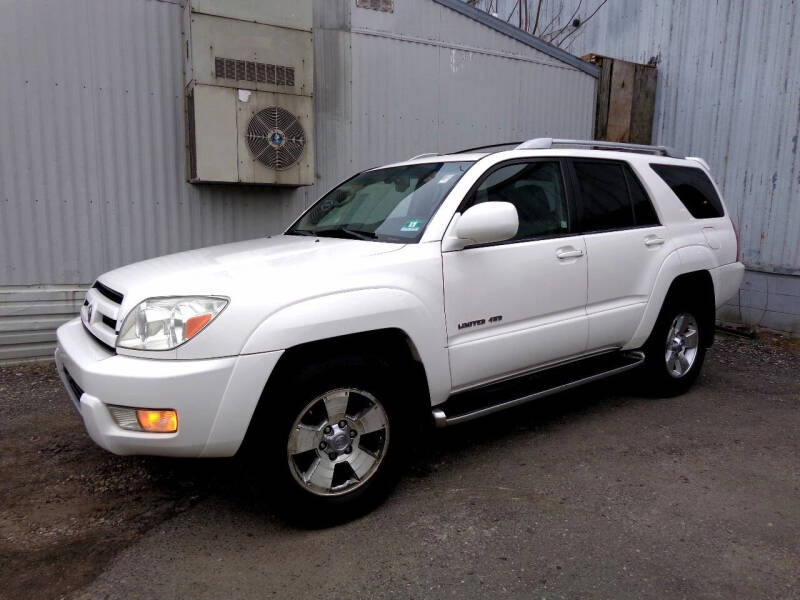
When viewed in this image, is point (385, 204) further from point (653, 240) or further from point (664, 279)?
point (664, 279)

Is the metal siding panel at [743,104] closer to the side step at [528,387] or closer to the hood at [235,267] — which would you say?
the side step at [528,387]

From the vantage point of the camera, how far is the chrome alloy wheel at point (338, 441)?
110 inches

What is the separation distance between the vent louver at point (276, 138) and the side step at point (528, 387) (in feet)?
11.6

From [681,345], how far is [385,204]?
2.67m

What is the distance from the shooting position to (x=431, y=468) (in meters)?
3.59

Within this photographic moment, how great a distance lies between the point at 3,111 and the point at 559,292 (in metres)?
5.02

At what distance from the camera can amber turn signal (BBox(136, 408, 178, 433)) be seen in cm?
250

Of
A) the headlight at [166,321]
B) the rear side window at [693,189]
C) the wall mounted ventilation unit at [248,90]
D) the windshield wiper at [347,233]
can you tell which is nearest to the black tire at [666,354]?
the rear side window at [693,189]

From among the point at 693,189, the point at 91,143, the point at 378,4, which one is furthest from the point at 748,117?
the point at 91,143

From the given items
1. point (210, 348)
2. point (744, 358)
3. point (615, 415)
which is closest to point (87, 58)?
point (210, 348)

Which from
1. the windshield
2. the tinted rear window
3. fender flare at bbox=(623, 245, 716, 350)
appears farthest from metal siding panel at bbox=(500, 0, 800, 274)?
the windshield

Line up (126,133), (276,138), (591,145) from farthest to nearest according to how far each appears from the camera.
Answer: (276,138) → (126,133) → (591,145)

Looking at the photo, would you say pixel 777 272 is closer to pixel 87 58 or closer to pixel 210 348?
pixel 210 348

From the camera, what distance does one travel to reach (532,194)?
12.5ft
